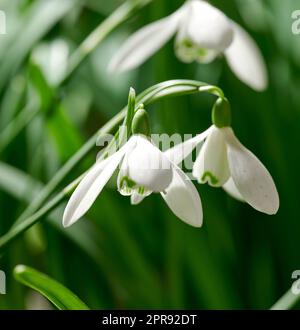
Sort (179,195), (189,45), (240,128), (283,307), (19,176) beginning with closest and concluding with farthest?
(179,195) < (283,307) < (189,45) < (19,176) < (240,128)

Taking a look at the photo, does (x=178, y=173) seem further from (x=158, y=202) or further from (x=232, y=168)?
(x=158, y=202)

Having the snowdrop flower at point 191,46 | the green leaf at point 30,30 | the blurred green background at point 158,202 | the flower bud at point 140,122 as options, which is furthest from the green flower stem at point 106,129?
the green leaf at point 30,30

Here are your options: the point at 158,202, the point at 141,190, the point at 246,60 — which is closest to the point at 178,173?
the point at 141,190

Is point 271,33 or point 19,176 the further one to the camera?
point 271,33

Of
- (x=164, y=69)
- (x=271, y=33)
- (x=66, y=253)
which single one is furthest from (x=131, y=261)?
(x=271, y=33)

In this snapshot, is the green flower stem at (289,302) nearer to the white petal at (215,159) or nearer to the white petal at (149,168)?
the white petal at (215,159)

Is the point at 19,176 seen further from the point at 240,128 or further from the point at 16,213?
the point at 240,128

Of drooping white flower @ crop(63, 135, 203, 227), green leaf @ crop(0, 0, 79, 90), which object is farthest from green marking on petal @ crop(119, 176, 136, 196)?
green leaf @ crop(0, 0, 79, 90)
